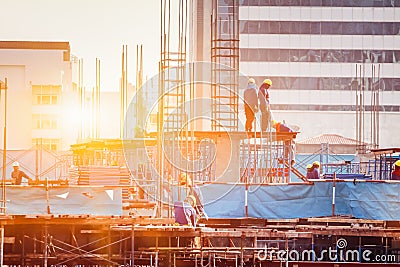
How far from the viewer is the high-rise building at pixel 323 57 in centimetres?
7438

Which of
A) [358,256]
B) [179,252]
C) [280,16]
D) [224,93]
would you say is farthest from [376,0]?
[179,252]

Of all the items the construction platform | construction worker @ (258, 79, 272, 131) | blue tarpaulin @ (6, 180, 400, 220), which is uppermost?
construction worker @ (258, 79, 272, 131)

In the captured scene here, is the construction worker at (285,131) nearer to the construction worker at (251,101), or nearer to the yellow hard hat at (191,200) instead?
the construction worker at (251,101)

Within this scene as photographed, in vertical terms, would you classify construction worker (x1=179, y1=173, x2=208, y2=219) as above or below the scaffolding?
below

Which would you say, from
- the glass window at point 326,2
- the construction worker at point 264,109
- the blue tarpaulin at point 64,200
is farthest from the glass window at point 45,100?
the blue tarpaulin at point 64,200

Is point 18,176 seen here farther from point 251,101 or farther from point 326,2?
point 326,2

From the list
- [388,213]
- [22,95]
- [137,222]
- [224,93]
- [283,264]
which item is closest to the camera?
[137,222]

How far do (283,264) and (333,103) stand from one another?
52.1 metres

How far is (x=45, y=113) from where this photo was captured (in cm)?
7856

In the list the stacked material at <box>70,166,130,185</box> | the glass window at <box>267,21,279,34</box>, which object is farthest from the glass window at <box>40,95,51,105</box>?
the stacked material at <box>70,166,130,185</box>

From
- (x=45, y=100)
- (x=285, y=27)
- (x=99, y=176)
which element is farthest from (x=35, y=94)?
(x=99, y=176)

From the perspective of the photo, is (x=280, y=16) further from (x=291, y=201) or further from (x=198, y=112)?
(x=291, y=201)

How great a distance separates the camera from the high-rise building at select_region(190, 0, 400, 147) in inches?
2928

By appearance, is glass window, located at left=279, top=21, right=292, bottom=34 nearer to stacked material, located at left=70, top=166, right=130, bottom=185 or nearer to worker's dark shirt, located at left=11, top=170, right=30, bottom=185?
stacked material, located at left=70, top=166, right=130, bottom=185
